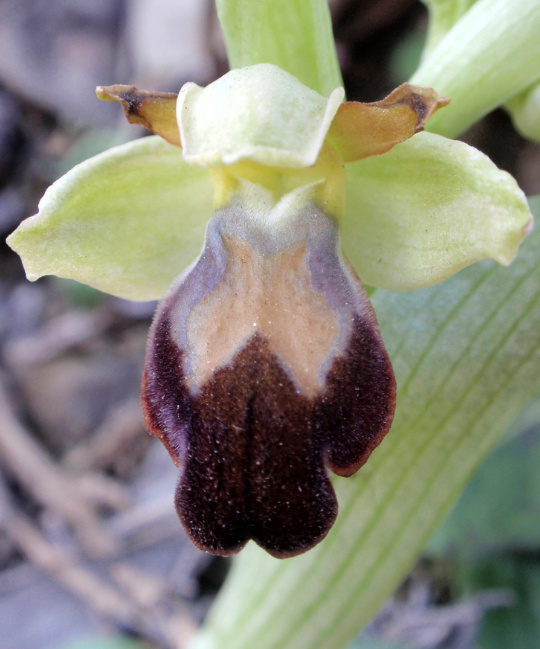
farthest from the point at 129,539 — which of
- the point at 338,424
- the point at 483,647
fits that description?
the point at 338,424

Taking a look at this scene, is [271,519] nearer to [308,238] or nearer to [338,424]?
[338,424]

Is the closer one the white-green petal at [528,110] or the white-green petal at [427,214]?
the white-green petal at [427,214]

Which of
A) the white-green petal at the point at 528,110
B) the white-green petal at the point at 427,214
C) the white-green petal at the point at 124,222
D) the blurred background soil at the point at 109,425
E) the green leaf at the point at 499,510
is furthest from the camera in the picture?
the blurred background soil at the point at 109,425

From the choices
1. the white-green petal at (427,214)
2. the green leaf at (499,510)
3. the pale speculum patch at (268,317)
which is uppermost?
the white-green petal at (427,214)

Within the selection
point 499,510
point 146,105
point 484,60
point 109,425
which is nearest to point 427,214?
point 484,60

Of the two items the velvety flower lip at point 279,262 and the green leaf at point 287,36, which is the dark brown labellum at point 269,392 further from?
the green leaf at point 287,36

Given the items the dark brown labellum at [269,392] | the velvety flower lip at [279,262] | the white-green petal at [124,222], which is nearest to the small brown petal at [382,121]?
the velvety flower lip at [279,262]

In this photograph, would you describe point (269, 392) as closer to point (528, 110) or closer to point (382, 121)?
point (382, 121)
